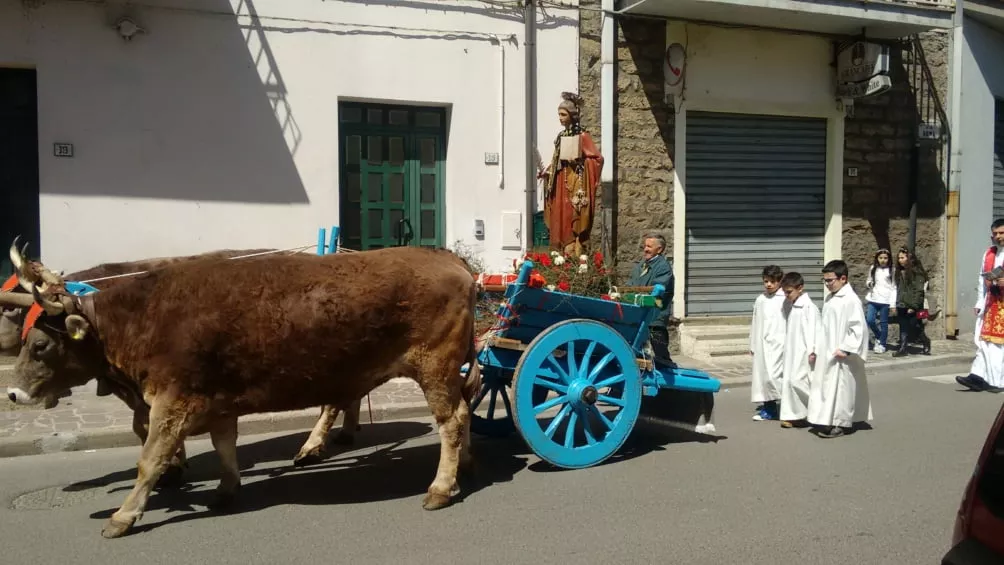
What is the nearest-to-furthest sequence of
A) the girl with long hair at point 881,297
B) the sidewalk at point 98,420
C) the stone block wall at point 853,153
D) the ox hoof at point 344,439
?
the sidewalk at point 98,420
the ox hoof at point 344,439
the stone block wall at point 853,153
the girl with long hair at point 881,297

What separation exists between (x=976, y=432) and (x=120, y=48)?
31.6 ft

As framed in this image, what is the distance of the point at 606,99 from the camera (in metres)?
11.5

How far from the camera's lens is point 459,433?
209 inches

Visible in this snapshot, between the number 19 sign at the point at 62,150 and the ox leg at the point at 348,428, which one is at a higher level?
the number 19 sign at the point at 62,150

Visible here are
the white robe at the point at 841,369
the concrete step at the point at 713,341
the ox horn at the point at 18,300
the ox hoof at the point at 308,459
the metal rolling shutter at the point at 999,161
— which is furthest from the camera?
the metal rolling shutter at the point at 999,161

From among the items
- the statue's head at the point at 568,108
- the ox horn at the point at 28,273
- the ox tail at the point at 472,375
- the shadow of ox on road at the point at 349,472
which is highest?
the statue's head at the point at 568,108

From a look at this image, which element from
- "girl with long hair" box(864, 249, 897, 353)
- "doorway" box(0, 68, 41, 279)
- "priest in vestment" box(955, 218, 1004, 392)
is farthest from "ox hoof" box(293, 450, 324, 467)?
"girl with long hair" box(864, 249, 897, 353)

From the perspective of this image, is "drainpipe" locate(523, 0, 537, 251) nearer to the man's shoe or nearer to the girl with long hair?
the girl with long hair

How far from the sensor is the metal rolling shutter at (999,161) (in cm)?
1477

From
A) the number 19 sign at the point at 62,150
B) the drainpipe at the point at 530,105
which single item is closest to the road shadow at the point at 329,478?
the number 19 sign at the point at 62,150

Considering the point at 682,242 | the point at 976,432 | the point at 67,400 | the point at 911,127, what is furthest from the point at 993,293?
the point at 67,400

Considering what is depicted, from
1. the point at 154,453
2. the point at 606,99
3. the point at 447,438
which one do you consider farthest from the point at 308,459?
the point at 606,99

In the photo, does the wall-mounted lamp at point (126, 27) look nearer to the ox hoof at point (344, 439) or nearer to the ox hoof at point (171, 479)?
the ox hoof at point (344, 439)

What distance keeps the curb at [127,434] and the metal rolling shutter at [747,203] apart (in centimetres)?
629
